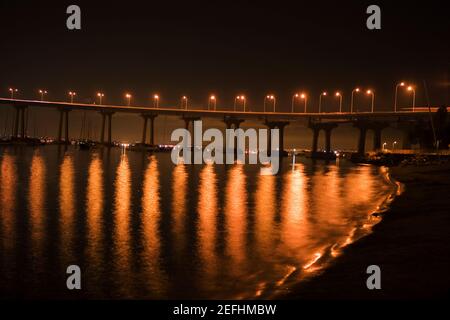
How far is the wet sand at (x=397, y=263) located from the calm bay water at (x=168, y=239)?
0.83 m

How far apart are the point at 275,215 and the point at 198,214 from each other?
3.32 meters

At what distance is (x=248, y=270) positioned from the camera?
13391 mm

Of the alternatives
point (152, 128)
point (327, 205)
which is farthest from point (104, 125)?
point (327, 205)

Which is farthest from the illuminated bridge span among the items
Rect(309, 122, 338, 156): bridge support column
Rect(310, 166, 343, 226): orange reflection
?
Rect(310, 166, 343, 226): orange reflection

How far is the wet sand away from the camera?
1037 cm

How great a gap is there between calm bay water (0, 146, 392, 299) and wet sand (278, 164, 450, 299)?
2.72 feet

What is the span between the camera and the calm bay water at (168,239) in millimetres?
11961

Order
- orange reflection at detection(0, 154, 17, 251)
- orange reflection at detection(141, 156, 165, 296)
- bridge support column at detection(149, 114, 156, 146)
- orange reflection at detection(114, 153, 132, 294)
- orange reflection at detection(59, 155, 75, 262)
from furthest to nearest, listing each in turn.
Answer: bridge support column at detection(149, 114, 156, 146) → orange reflection at detection(0, 154, 17, 251) → orange reflection at detection(59, 155, 75, 262) → orange reflection at detection(114, 153, 132, 294) → orange reflection at detection(141, 156, 165, 296)

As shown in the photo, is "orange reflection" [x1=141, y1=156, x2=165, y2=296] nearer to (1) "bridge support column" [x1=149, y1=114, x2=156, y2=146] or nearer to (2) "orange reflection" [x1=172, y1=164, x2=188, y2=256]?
(2) "orange reflection" [x1=172, y1=164, x2=188, y2=256]

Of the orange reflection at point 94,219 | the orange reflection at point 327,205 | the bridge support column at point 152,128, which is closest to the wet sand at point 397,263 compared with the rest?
the orange reflection at point 327,205

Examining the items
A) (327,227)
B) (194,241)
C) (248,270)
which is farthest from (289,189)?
(248,270)

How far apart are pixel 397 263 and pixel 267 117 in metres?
130
